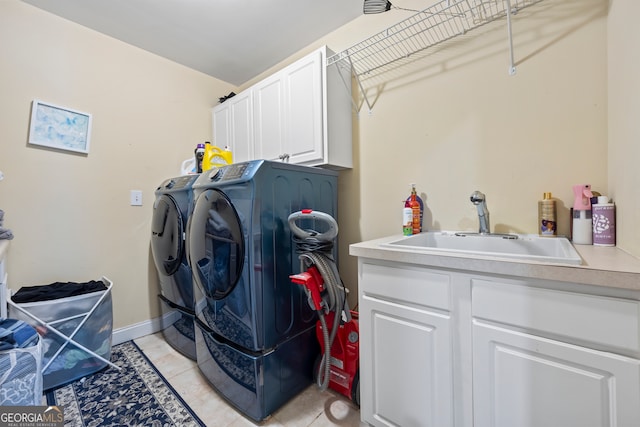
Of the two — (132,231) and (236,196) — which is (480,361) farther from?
(132,231)

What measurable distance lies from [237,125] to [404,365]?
2219 millimetres

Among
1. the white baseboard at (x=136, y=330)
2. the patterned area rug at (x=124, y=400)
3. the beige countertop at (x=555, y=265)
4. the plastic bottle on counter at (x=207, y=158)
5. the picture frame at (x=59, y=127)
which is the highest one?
the picture frame at (x=59, y=127)

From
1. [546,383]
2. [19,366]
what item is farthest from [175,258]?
[546,383]

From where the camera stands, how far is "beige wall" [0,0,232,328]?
1.68 meters

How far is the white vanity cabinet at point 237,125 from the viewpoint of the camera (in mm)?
2184

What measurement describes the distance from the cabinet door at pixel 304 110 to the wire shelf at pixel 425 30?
0.15m

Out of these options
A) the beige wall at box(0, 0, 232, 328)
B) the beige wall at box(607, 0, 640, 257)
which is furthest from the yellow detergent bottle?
the beige wall at box(607, 0, 640, 257)

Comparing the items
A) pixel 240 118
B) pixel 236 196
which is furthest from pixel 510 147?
pixel 240 118

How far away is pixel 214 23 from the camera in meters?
1.88

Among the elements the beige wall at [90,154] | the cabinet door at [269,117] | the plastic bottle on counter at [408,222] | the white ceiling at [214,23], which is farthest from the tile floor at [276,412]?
the white ceiling at [214,23]

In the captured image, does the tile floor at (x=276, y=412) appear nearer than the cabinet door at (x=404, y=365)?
No

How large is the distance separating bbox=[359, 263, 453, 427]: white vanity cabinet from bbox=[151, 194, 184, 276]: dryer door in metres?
1.38

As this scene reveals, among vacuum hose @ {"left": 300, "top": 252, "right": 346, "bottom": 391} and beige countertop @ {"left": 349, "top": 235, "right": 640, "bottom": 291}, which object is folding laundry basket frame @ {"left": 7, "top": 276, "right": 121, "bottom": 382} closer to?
vacuum hose @ {"left": 300, "top": 252, "right": 346, "bottom": 391}

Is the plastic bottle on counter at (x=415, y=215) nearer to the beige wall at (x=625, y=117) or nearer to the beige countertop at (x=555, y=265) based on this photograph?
the beige countertop at (x=555, y=265)
